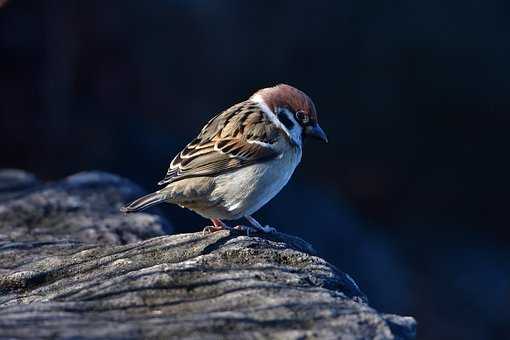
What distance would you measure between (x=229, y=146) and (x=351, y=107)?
4.26 m

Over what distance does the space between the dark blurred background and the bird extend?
3761 millimetres

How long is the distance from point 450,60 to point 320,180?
1652 mm

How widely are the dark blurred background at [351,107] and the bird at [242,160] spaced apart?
3.76 m

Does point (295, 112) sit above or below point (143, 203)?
above

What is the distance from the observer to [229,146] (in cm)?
492

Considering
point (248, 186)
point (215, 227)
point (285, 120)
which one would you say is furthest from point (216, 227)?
point (285, 120)

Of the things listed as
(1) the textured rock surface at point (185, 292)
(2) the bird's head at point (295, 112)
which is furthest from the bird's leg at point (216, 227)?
(2) the bird's head at point (295, 112)

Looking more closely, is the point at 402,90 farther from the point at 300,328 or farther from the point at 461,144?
the point at 300,328

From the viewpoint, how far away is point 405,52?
356 inches

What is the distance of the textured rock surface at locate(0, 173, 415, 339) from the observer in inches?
117

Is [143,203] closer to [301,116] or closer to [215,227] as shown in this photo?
[215,227]

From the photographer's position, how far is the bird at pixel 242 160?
15.5ft

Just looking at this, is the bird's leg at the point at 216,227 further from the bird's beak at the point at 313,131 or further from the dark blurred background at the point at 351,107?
the dark blurred background at the point at 351,107

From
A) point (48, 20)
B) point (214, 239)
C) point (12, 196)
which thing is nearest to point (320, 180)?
point (48, 20)
